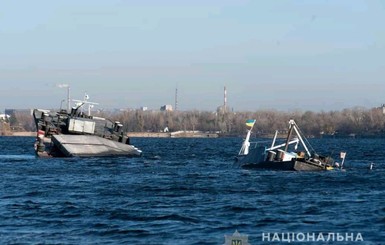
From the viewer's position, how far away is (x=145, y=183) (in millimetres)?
56656

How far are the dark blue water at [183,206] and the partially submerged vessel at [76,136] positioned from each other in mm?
26136

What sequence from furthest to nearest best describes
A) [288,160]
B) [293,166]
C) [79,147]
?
1. [79,147]
2. [288,160]
3. [293,166]

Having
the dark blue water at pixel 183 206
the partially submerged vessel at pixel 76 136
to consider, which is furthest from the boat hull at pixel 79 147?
the dark blue water at pixel 183 206

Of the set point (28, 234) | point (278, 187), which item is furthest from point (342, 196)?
point (28, 234)

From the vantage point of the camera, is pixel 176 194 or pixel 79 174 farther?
pixel 79 174

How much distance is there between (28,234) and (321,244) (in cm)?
1066

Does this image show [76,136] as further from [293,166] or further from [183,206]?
[183,206]

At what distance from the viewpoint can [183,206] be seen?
42.0 m

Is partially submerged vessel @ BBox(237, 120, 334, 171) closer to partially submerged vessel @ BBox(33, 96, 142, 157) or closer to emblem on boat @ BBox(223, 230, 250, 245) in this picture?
partially submerged vessel @ BBox(33, 96, 142, 157)

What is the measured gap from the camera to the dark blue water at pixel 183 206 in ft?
111

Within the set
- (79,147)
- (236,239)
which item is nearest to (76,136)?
(79,147)

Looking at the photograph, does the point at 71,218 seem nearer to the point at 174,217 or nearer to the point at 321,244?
the point at 174,217

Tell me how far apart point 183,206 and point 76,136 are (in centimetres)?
5205

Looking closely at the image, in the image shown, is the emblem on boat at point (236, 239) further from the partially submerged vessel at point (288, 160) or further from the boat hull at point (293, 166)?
the partially submerged vessel at point (288, 160)
